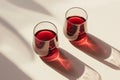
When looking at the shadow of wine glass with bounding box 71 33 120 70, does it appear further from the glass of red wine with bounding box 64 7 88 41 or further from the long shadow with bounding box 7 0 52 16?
the long shadow with bounding box 7 0 52 16

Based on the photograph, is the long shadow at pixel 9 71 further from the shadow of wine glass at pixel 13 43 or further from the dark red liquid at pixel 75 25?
the dark red liquid at pixel 75 25

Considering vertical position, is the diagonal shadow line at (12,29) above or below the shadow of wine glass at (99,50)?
above

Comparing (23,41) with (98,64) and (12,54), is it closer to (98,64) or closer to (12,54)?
(12,54)

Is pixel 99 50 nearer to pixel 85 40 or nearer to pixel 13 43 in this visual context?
pixel 85 40

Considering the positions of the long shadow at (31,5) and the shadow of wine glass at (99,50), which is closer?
the shadow of wine glass at (99,50)

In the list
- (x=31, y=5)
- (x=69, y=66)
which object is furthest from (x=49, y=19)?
(x=69, y=66)

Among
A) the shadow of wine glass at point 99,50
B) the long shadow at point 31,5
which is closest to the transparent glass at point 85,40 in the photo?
the shadow of wine glass at point 99,50
